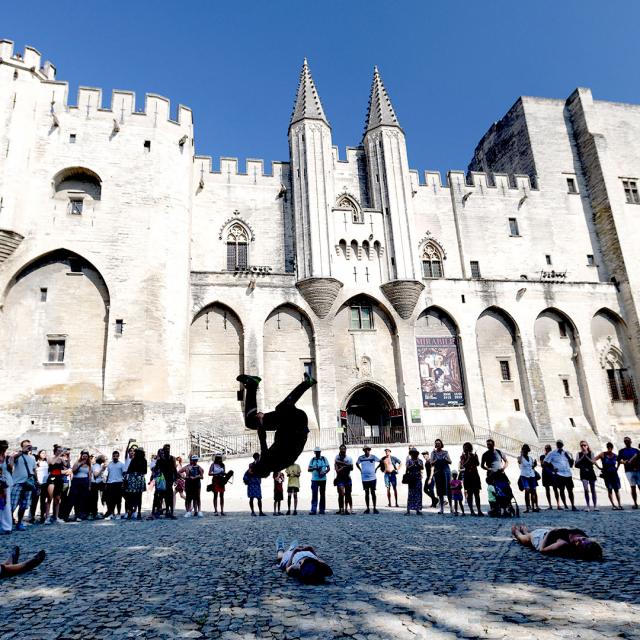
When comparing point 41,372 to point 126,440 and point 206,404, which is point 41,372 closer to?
point 126,440

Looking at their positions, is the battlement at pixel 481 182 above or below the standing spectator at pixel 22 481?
above

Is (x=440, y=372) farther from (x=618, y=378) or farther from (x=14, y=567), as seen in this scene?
(x=14, y=567)

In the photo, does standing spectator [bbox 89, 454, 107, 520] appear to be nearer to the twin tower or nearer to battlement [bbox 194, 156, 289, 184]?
the twin tower

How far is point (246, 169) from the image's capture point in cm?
2945

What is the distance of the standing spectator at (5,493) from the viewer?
9.13m

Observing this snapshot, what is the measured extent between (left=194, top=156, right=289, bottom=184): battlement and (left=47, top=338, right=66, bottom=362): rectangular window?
12087 mm

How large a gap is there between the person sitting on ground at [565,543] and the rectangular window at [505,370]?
22080 millimetres

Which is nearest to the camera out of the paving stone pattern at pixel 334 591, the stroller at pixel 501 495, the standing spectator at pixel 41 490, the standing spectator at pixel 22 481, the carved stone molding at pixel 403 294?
the paving stone pattern at pixel 334 591

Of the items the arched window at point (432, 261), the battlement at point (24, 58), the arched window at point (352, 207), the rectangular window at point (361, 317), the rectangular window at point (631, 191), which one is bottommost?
the rectangular window at point (361, 317)

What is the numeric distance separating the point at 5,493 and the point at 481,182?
30258 mm

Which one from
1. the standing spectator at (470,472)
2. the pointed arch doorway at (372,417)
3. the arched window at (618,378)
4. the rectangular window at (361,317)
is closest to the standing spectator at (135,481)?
the standing spectator at (470,472)

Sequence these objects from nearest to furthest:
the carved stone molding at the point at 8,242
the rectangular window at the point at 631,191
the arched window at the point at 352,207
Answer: the carved stone molding at the point at 8,242 → the arched window at the point at 352,207 → the rectangular window at the point at 631,191

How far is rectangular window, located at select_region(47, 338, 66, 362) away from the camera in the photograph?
69.4ft

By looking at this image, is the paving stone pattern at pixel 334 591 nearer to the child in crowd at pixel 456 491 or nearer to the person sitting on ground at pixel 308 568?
the person sitting on ground at pixel 308 568
